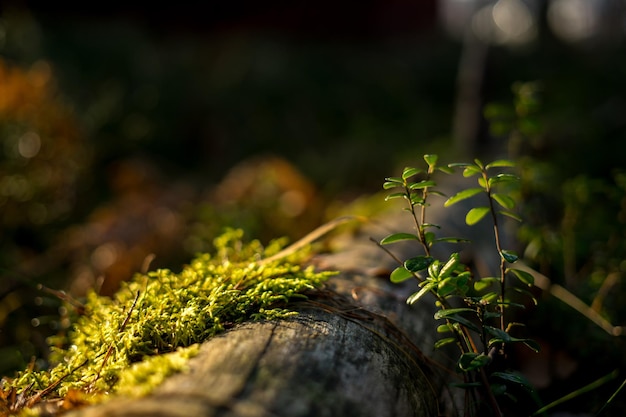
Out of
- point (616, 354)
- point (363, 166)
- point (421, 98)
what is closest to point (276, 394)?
point (616, 354)

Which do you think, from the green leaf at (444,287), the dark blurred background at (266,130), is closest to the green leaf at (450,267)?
the green leaf at (444,287)

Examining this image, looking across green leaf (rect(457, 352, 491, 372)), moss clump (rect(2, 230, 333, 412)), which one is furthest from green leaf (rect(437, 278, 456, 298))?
moss clump (rect(2, 230, 333, 412))

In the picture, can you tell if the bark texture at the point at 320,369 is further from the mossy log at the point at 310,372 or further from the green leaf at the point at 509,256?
the green leaf at the point at 509,256

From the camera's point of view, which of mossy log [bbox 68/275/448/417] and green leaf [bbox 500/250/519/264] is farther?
green leaf [bbox 500/250/519/264]

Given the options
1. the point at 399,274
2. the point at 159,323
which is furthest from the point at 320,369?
the point at 159,323

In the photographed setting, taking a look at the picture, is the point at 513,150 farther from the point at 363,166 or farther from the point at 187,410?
the point at 363,166

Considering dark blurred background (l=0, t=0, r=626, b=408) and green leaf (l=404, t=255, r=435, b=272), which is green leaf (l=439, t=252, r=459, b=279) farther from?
dark blurred background (l=0, t=0, r=626, b=408)
